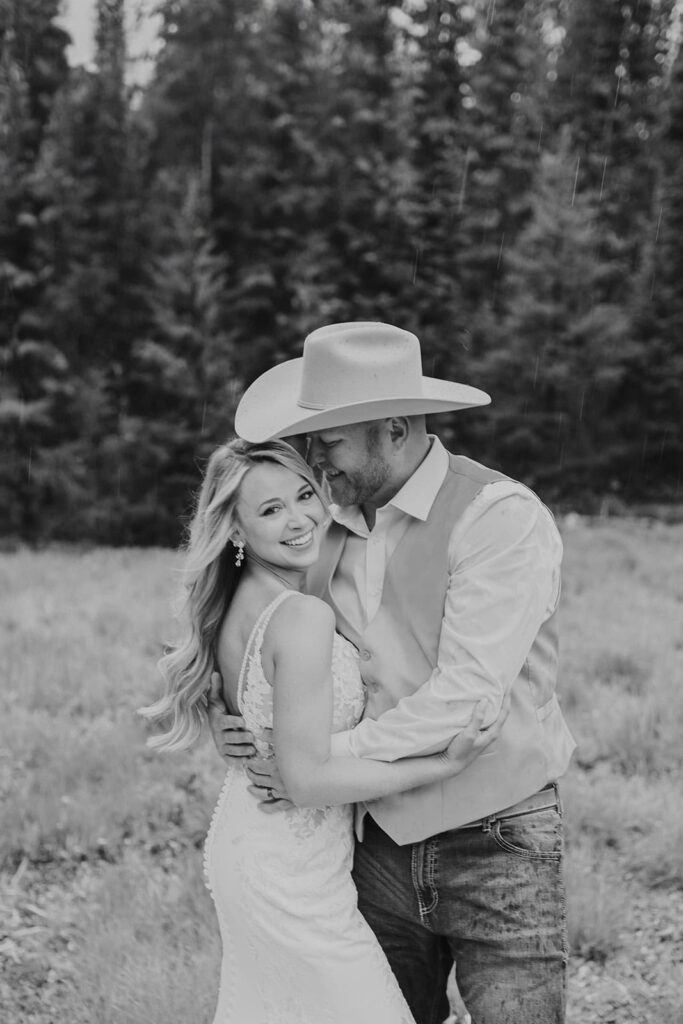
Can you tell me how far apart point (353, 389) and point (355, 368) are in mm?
62

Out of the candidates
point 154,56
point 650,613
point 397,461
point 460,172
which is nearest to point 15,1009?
point 397,461

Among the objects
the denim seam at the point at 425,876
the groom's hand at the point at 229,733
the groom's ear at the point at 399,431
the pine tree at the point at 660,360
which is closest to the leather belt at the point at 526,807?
the denim seam at the point at 425,876

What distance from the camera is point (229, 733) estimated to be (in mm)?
2922

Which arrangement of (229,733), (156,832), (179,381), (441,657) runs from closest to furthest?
(441,657) < (229,733) < (156,832) < (179,381)

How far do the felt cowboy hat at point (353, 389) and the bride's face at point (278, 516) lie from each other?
125 mm

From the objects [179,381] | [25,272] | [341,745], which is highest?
[25,272]

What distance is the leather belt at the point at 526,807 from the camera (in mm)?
2668

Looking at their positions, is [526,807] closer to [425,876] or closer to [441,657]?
[425,876]

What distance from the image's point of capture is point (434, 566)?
2684 mm

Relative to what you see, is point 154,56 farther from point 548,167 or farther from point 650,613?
point 650,613

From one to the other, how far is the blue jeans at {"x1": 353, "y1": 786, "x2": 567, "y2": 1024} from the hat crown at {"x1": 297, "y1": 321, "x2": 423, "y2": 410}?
1189 millimetres

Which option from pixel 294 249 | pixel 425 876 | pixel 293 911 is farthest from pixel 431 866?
pixel 294 249

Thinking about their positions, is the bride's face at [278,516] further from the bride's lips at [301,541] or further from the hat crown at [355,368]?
the hat crown at [355,368]

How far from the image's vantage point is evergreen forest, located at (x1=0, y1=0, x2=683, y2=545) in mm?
19125
